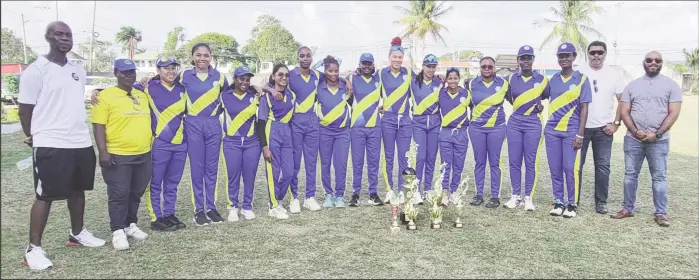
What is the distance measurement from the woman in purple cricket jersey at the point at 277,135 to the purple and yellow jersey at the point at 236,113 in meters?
0.14

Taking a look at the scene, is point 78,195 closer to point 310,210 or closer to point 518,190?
point 310,210

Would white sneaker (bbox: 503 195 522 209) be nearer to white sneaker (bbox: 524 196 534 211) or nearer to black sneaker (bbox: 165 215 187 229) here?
white sneaker (bbox: 524 196 534 211)

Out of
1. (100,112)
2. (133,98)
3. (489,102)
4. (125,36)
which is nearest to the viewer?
(100,112)

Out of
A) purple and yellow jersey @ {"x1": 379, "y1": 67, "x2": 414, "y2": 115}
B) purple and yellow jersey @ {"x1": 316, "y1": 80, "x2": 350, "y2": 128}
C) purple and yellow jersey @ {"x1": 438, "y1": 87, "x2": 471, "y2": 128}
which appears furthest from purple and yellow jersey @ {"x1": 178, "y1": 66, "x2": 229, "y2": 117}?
purple and yellow jersey @ {"x1": 438, "y1": 87, "x2": 471, "y2": 128}

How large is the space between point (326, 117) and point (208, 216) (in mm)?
1773

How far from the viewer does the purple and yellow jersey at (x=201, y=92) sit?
5176 millimetres

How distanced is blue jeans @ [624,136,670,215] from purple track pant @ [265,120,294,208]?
3.91 meters

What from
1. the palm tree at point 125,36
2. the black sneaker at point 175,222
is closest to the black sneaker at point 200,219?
the black sneaker at point 175,222

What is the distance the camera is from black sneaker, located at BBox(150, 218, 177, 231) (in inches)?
204

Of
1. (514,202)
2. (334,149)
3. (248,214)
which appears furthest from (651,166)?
(248,214)

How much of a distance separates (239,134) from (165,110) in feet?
2.65

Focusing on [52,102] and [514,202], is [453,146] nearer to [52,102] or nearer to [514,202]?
[514,202]

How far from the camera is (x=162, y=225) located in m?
5.20

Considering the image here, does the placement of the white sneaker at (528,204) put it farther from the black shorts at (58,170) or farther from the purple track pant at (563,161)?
the black shorts at (58,170)
